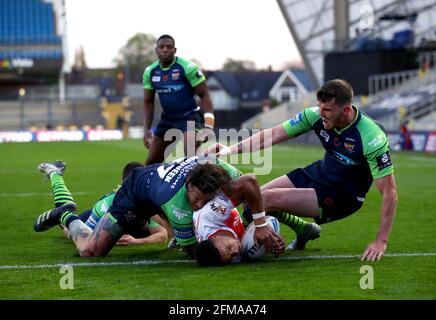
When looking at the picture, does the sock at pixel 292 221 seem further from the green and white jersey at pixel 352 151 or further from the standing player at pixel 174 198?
the standing player at pixel 174 198

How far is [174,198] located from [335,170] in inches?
67.3

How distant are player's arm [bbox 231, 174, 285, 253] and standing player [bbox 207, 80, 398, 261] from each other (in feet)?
2.25

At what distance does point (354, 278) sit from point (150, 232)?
3.49m

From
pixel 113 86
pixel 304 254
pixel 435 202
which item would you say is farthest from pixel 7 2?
pixel 304 254

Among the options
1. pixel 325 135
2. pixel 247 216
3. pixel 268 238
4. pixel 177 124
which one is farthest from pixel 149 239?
pixel 177 124

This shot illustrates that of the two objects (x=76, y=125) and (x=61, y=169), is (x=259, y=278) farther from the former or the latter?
(x=76, y=125)

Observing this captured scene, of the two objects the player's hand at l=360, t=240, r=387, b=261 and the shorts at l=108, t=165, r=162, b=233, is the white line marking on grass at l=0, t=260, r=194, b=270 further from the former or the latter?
the player's hand at l=360, t=240, r=387, b=261

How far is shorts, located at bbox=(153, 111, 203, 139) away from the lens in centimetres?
1334

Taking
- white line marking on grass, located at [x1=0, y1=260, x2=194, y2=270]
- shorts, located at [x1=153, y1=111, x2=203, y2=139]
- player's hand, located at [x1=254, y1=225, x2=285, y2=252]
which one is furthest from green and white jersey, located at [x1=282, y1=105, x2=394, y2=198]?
shorts, located at [x1=153, y1=111, x2=203, y2=139]

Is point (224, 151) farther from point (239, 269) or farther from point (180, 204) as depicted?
point (239, 269)

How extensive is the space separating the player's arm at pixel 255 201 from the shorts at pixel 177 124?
540 cm

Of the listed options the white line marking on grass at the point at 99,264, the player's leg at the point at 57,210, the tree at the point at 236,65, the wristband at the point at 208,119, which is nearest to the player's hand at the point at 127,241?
the player's leg at the point at 57,210

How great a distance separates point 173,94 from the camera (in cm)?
1327

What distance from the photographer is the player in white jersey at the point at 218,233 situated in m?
7.87
